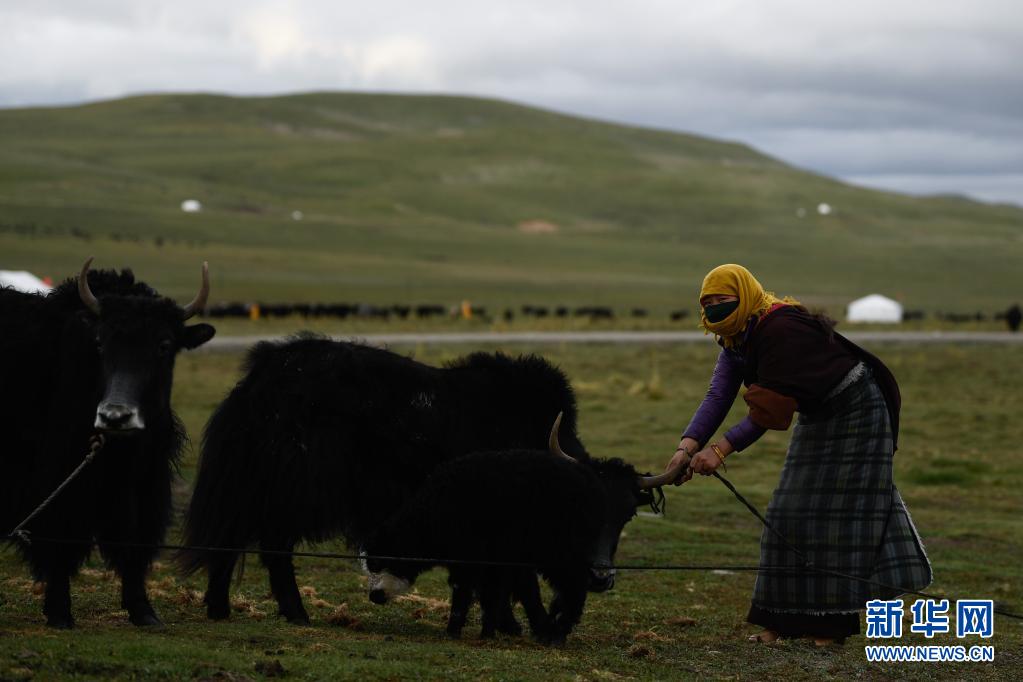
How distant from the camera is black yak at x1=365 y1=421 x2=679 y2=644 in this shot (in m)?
6.92

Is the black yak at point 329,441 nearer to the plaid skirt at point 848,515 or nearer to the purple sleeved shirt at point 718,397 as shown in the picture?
the purple sleeved shirt at point 718,397

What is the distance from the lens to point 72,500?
7.07m

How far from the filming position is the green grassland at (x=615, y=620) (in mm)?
5910

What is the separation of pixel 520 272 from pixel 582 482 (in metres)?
73.4

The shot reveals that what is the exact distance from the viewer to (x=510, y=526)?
696 centimetres

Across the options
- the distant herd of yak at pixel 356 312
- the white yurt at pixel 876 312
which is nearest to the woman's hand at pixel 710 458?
the distant herd of yak at pixel 356 312

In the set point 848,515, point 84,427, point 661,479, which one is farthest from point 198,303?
point 848,515

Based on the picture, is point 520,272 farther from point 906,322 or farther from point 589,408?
point 589,408

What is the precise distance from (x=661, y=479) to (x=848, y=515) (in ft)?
2.92

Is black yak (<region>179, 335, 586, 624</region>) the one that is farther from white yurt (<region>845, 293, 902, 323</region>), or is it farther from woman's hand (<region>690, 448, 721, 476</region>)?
white yurt (<region>845, 293, 902, 323</region>)

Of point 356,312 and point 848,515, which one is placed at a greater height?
point 356,312

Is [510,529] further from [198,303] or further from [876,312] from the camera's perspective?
[876,312]

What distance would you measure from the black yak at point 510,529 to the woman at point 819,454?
0.56 meters

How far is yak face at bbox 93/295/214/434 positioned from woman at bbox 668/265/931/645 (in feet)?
8.37
